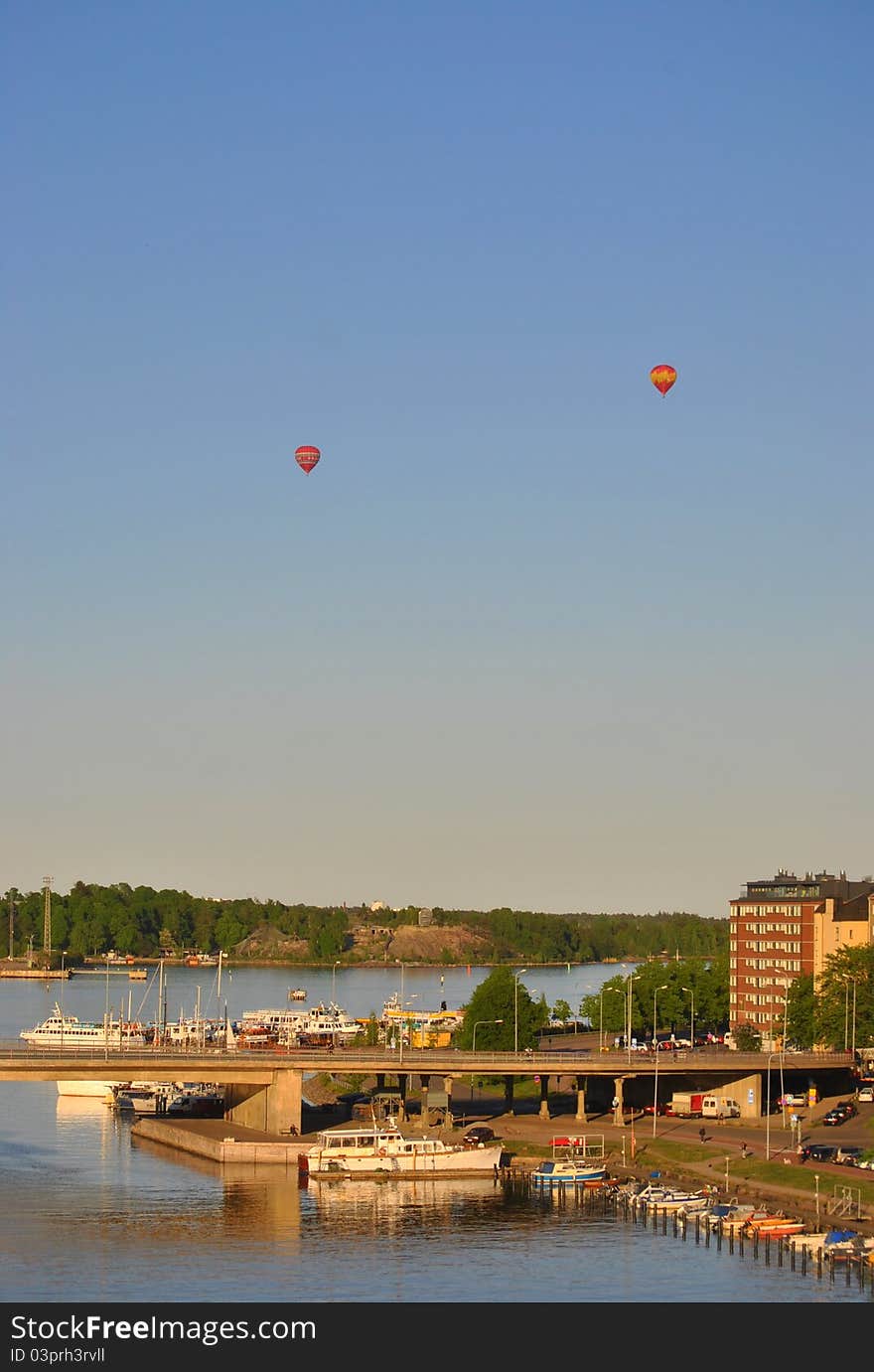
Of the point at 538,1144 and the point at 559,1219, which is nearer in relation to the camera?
the point at 559,1219

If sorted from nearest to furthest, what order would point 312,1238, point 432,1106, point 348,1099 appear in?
point 312,1238
point 432,1106
point 348,1099

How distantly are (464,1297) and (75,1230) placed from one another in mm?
22363

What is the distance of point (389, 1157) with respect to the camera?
354 feet

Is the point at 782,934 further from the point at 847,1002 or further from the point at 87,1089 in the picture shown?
the point at 87,1089

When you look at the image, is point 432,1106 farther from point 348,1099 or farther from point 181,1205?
point 181,1205

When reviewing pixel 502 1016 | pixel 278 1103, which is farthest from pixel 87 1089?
pixel 278 1103

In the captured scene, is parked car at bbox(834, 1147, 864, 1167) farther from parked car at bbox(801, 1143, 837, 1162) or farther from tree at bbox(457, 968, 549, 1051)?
tree at bbox(457, 968, 549, 1051)

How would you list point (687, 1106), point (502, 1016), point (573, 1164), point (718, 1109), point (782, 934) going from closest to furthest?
point (573, 1164) < point (718, 1109) < point (687, 1106) < point (502, 1016) < point (782, 934)

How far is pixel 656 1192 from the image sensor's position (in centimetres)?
9750

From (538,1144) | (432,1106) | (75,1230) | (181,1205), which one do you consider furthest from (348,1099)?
(75,1230)

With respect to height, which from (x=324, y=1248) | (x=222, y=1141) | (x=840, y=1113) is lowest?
(x=324, y=1248)

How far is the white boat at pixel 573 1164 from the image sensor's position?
103931 mm

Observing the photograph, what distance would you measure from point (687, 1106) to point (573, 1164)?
20.3 m

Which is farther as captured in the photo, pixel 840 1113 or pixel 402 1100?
pixel 402 1100
